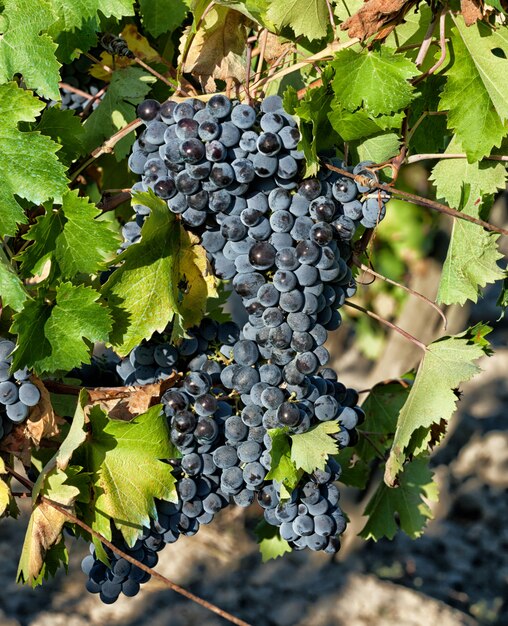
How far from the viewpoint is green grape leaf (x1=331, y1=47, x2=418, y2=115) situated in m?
1.09

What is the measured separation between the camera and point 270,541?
151 centimetres

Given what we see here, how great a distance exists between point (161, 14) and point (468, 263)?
0.61 metres

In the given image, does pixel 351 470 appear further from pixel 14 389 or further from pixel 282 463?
pixel 14 389

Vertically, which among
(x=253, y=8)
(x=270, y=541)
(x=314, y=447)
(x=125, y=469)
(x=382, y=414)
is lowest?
(x=270, y=541)

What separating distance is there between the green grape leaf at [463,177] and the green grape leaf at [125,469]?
1.74ft

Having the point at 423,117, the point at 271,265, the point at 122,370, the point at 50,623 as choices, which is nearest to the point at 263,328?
the point at 271,265

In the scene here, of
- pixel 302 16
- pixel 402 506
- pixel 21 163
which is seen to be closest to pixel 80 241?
pixel 21 163

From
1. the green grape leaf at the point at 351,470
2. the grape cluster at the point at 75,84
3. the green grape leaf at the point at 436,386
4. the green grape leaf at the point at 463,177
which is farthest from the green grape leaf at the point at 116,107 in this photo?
the green grape leaf at the point at 351,470

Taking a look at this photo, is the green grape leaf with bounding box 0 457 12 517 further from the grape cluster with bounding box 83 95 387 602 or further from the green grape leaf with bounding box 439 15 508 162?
the green grape leaf with bounding box 439 15 508 162

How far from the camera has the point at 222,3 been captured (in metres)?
1.13

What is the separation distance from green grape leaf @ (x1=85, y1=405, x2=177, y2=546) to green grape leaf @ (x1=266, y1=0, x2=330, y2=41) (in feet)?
1.82

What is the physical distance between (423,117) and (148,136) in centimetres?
42

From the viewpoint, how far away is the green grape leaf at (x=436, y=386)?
1205 millimetres

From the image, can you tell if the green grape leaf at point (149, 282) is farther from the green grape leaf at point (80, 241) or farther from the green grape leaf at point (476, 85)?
the green grape leaf at point (476, 85)
